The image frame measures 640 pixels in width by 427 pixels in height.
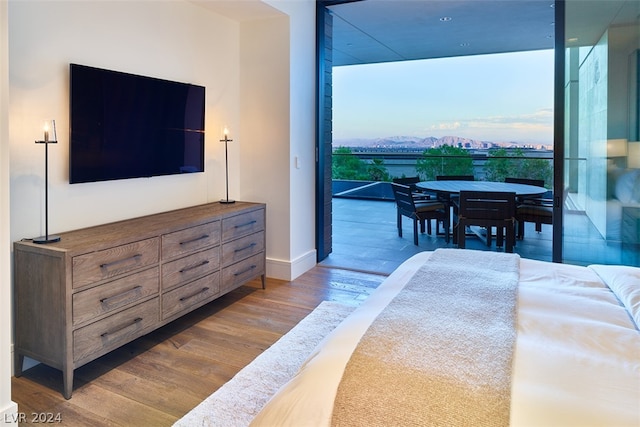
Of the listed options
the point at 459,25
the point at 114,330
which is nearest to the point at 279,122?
the point at 114,330

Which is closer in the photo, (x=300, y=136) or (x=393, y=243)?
(x=300, y=136)

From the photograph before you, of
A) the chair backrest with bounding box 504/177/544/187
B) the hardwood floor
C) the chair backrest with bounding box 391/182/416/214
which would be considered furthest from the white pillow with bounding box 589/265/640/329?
the chair backrest with bounding box 504/177/544/187

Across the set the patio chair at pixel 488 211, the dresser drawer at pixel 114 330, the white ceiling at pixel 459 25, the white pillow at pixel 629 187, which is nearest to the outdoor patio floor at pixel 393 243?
the white pillow at pixel 629 187

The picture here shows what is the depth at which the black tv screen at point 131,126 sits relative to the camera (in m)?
2.76

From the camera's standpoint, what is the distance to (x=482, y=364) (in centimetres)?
128

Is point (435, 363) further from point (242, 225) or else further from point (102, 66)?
point (102, 66)

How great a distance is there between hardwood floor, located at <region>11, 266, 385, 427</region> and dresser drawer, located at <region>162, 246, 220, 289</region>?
38cm

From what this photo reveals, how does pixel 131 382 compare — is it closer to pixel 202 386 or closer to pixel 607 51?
pixel 202 386

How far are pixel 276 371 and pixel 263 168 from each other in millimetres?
2263

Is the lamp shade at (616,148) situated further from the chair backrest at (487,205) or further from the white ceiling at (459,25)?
the chair backrest at (487,205)

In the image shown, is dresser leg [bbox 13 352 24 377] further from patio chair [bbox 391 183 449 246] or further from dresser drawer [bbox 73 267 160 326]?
patio chair [bbox 391 183 449 246]

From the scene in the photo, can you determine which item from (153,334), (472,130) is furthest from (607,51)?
(472,130)

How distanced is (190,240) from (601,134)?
3335 mm

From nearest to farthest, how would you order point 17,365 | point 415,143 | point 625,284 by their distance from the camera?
point 625,284 → point 17,365 → point 415,143
